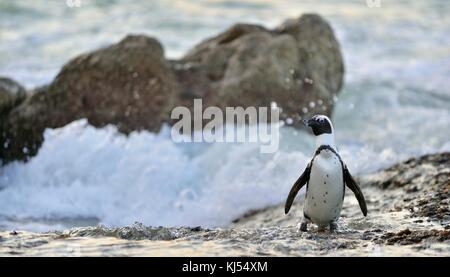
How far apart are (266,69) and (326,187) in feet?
18.4

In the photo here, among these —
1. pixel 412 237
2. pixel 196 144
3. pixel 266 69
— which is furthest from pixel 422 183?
pixel 266 69

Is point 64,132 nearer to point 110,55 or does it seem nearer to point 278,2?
point 110,55

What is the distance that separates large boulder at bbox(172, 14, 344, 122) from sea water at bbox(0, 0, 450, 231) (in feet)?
1.54

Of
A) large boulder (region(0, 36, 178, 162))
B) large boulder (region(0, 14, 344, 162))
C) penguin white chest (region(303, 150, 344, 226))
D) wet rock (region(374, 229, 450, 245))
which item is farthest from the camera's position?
large boulder (region(0, 14, 344, 162))

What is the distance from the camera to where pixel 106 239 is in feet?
17.6

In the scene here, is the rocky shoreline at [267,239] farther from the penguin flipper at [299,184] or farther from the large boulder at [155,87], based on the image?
the large boulder at [155,87]

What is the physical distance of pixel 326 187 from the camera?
5648mm

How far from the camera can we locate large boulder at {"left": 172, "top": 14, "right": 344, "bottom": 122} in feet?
35.9

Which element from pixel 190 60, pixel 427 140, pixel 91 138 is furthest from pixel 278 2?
pixel 91 138

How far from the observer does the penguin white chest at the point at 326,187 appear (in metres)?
5.65

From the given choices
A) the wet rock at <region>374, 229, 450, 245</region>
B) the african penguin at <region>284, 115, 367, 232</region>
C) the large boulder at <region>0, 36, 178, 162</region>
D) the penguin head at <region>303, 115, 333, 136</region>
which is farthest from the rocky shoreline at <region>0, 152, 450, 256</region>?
the large boulder at <region>0, 36, 178, 162</region>

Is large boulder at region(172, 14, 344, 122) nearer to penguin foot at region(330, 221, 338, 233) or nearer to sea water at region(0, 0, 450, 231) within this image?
sea water at region(0, 0, 450, 231)

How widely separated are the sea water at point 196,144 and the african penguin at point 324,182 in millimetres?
2987

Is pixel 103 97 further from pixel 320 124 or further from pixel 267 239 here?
pixel 267 239
